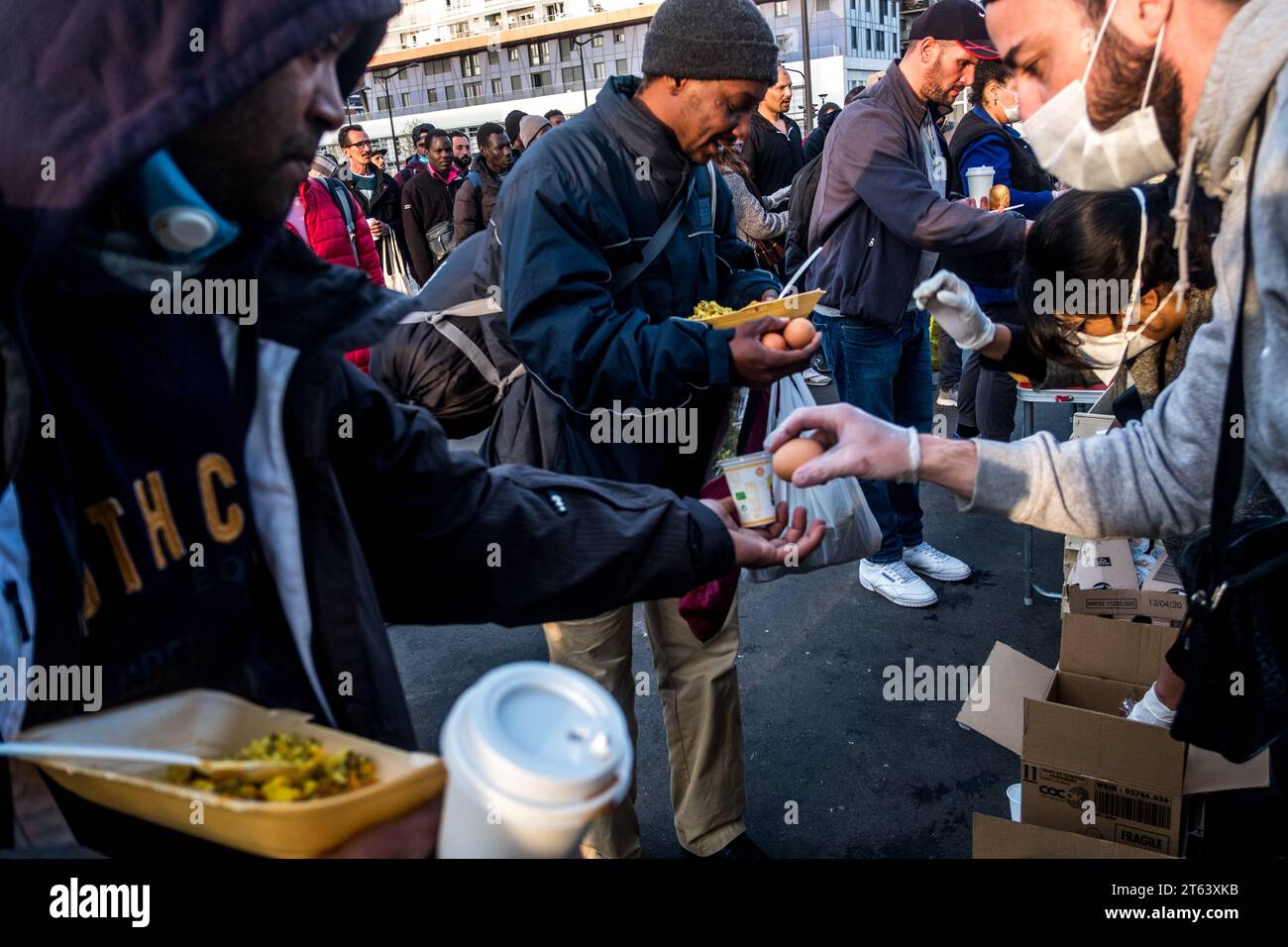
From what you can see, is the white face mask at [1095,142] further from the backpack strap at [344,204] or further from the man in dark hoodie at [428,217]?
the man in dark hoodie at [428,217]

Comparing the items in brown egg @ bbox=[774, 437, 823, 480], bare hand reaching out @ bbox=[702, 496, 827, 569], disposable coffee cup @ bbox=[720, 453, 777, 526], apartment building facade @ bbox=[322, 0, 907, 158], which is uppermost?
apartment building facade @ bbox=[322, 0, 907, 158]

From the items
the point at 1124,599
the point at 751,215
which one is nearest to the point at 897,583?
the point at 1124,599

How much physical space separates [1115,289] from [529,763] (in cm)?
202

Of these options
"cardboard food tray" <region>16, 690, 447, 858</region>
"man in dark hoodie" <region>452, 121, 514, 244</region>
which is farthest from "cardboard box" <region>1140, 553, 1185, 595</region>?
"man in dark hoodie" <region>452, 121, 514, 244</region>

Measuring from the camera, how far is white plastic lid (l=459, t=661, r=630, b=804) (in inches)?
29.5

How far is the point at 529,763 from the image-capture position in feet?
2.47

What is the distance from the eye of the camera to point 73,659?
3.11 ft

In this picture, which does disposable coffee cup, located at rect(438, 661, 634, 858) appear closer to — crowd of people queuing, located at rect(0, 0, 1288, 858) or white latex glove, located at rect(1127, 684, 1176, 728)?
crowd of people queuing, located at rect(0, 0, 1288, 858)

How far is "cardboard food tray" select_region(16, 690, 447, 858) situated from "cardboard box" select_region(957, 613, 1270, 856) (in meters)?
1.86

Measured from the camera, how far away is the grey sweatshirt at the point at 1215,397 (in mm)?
1290

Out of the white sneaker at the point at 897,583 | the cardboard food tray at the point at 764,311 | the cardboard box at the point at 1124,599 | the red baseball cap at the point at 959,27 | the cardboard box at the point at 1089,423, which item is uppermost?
the red baseball cap at the point at 959,27

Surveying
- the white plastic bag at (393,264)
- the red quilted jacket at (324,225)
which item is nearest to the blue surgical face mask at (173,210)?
the red quilted jacket at (324,225)

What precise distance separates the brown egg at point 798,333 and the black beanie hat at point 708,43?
644 millimetres
